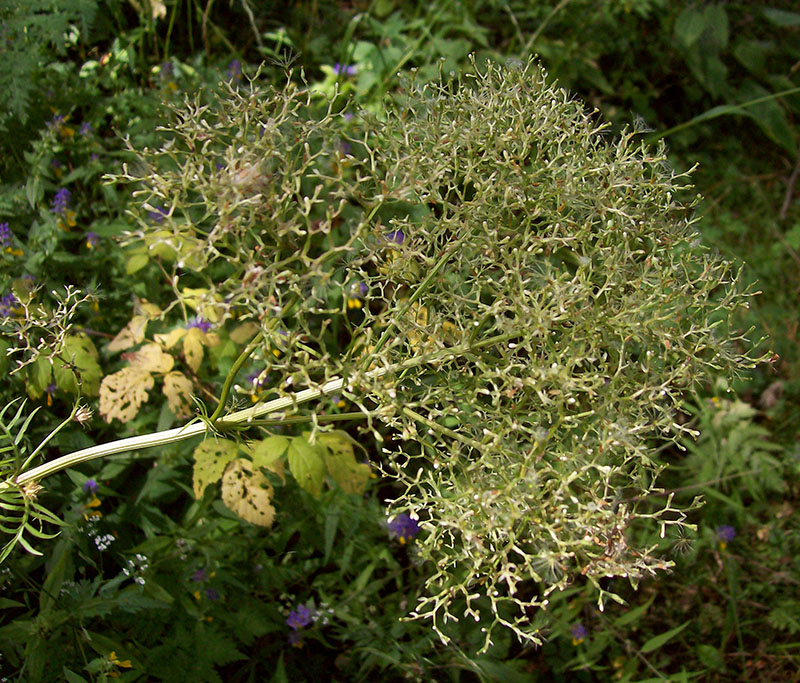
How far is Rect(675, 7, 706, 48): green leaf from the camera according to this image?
4824 mm

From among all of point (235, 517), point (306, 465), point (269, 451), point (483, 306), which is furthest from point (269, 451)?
point (483, 306)

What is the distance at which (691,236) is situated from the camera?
1642 mm

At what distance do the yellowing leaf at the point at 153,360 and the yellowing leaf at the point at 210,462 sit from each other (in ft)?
1.34

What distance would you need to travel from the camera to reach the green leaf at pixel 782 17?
5168mm

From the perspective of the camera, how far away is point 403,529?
2557 millimetres

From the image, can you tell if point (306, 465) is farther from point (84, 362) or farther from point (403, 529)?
point (84, 362)

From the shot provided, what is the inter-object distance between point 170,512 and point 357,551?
68 cm

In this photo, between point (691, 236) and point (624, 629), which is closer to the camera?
point (691, 236)

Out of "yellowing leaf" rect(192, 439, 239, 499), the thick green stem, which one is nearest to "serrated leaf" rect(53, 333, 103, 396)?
"yellowing leaf" rect(192, 439, 239, 499)

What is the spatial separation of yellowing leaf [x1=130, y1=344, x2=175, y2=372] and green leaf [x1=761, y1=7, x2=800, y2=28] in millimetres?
5078

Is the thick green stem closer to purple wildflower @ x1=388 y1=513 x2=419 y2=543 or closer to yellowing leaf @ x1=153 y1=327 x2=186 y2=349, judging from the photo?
yellowing leaf @ x1=153 y1=327 x2=186 y2=349

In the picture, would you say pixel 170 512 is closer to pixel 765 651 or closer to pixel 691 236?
pixel 691 236

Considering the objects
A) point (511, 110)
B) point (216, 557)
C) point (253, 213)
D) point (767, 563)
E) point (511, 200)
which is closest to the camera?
point (253, 213)

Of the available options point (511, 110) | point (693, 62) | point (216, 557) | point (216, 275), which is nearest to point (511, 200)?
point (511, 110)
